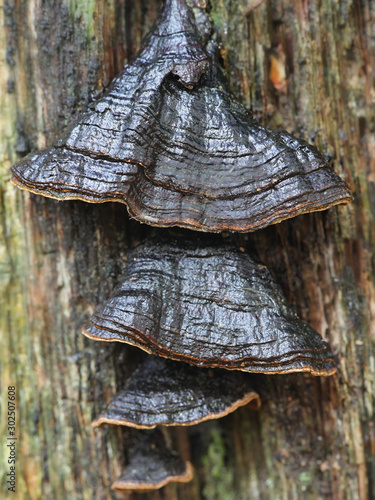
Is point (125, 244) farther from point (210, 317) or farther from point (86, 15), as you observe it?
point (86, 15)

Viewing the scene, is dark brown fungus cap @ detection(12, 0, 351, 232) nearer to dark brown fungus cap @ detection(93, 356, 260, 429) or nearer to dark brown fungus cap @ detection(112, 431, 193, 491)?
dark brown fungus cap @ detection(93, 356, 260, 429)

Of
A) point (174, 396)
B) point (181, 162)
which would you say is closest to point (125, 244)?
point (181, 162)

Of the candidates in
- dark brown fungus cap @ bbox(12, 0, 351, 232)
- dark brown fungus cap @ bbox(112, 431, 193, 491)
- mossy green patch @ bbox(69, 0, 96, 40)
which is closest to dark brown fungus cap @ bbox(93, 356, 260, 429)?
dark brown fungus cap @ bbox(112, 431, 193, 491)

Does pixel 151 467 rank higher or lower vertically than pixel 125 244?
lower

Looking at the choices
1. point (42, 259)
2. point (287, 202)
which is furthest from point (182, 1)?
point (42, 259)

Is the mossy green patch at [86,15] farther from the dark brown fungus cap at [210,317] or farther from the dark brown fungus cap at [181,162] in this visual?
the dark brown fungus cap at [210,317]

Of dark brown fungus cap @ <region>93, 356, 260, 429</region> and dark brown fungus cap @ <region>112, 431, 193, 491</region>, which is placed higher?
dark brown fungus cap @ <region>93, 356, 260, 429</region>
